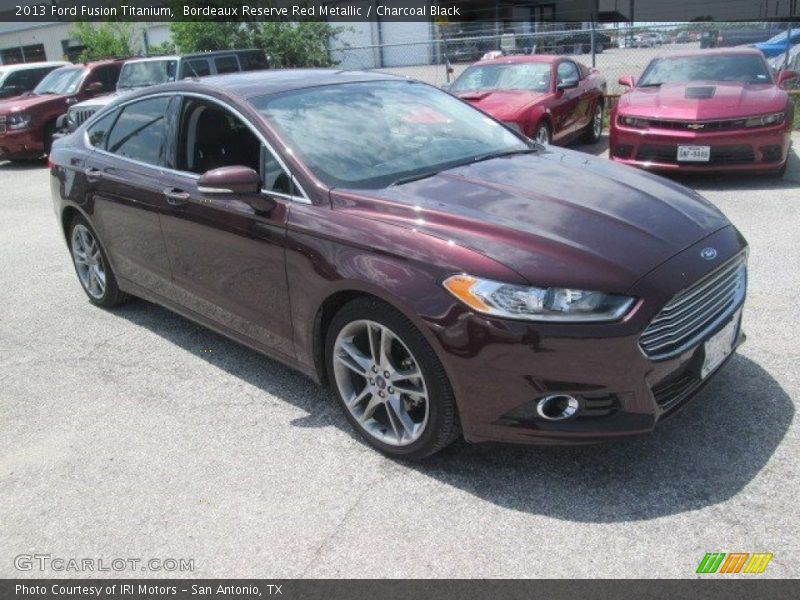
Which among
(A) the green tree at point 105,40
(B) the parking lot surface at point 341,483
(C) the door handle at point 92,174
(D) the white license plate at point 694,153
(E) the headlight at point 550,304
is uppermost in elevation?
(A) the green tree at point 105,40

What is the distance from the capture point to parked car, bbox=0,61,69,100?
16.3m

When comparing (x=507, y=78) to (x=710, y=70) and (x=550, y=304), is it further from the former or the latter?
(x=550, y=304)

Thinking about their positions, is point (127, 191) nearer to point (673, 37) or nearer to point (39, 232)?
point (39, 232)

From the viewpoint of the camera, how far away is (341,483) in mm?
3070

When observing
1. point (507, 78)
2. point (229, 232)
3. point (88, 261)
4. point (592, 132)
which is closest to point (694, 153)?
point (507, 78)

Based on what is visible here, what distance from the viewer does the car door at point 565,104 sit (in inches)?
383

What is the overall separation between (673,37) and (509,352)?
15412 millimetres

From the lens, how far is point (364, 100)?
156 inches

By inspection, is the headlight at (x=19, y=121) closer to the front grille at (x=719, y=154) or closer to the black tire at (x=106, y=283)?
the black tire at (x=106, y=283)

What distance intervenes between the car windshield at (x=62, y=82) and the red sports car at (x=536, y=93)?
337 inches

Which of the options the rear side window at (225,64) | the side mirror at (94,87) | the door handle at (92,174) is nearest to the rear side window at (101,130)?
the door handle at (92,174)

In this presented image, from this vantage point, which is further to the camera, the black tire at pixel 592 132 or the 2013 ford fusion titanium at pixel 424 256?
the black tire at pixel 592 132

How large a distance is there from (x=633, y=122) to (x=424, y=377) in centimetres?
616

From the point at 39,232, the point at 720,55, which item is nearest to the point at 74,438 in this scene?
the point at 39,232
